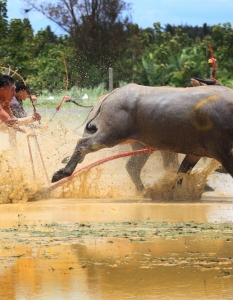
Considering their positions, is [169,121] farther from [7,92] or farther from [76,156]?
[7,92]

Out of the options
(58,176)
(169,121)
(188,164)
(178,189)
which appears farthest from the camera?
(188,164)

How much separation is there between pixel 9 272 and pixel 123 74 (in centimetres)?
2283

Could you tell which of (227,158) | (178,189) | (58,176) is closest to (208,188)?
(178,189)

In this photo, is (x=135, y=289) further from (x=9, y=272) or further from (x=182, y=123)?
(x=182, y=123)

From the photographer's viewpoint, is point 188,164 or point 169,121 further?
point 188,164

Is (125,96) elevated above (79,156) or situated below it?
above

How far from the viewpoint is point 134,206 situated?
10039 mm

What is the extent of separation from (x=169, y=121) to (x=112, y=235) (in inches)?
113

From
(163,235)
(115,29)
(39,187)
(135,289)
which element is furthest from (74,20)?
(135,289)

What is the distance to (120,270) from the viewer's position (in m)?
6.31

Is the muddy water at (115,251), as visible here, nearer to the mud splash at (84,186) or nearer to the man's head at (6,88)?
the mud splash at (84,186)

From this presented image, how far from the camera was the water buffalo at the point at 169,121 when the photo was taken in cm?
1020

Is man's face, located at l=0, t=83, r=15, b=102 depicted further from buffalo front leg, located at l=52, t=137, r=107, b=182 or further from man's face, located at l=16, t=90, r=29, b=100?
buffalo front leg, located at l=52, t=137, r=107, b=182

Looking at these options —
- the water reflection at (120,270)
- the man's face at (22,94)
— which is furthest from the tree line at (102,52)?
the water reflection at (120,270)
